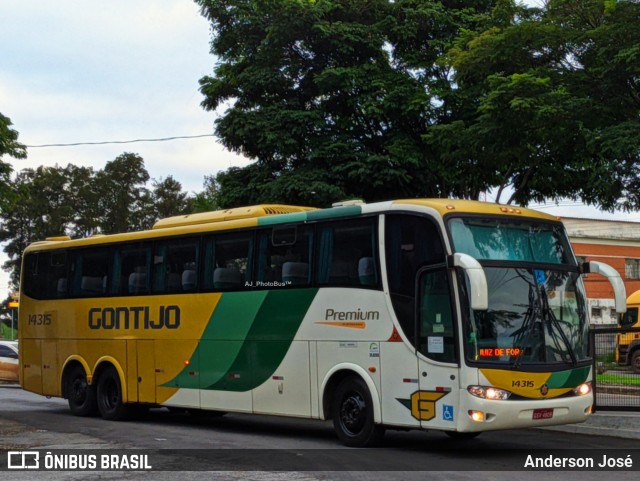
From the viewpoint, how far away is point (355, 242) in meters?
14.0

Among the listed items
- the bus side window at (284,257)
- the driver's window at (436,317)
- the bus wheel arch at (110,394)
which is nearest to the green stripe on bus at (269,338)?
the bus side window at (284,257)

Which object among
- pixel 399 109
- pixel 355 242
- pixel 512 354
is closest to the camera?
pixel 512 354

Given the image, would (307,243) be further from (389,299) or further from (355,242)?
(389,299)

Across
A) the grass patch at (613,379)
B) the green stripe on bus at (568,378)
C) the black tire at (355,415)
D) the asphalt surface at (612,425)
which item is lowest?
the asphalt surface at (612,425)

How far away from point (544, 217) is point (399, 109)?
15.4 metres

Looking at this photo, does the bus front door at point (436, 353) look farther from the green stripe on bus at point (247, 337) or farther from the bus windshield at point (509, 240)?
the green stripe on bus at point (247, 337)

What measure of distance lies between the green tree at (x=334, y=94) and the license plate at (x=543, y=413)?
52.7 ft

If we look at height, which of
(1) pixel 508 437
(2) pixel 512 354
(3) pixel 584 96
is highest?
(3) pixel 584 96

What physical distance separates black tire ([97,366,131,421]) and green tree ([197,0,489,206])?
10.6m

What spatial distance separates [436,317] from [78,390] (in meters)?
10.1

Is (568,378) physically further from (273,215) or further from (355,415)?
(273,215)

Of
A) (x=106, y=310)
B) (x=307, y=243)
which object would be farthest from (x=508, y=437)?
(x=106, y=310)

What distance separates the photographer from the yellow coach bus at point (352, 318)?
12242mm

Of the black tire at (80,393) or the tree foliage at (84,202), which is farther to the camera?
the tree foliage at (84,202)
